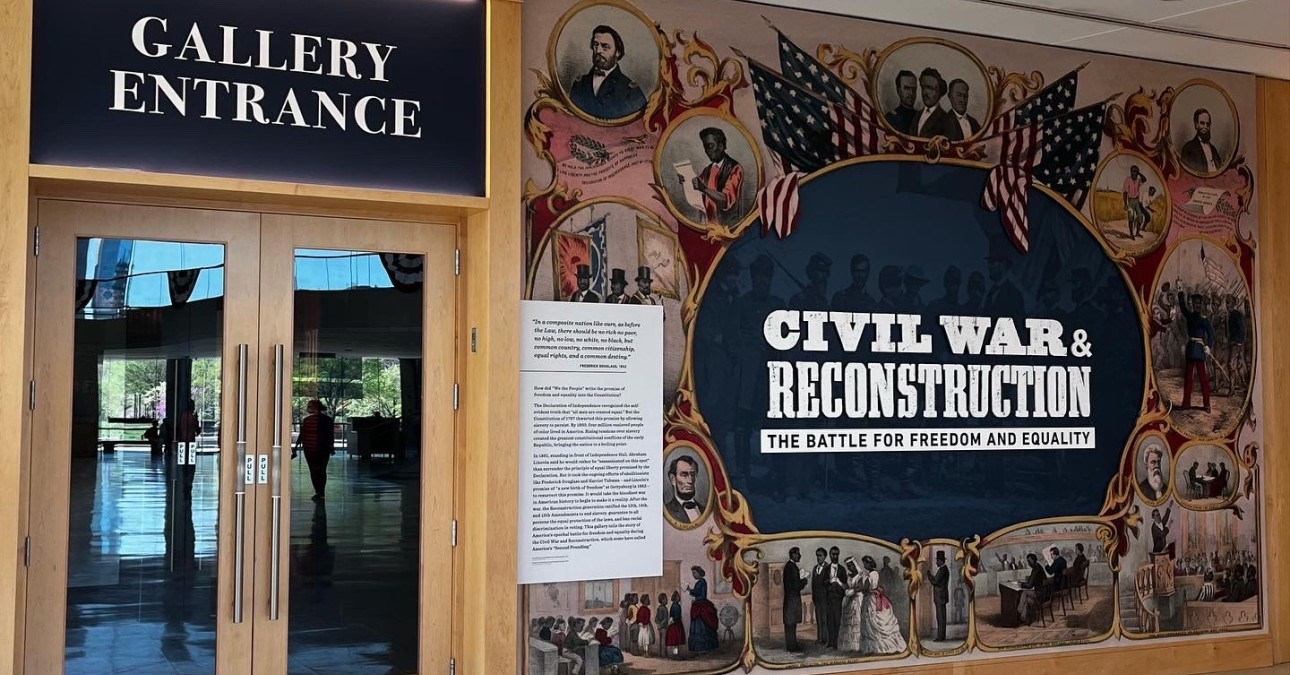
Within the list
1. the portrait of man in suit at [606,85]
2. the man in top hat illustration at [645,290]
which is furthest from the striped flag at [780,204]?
the portrait of man in suit at [606,85]

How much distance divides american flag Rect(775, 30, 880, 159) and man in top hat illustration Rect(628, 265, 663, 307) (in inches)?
54.3

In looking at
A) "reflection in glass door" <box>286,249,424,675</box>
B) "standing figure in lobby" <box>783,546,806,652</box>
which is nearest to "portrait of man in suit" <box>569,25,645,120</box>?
"reflection in glass door" <box>286,249,424,675</box>

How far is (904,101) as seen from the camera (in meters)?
7.33

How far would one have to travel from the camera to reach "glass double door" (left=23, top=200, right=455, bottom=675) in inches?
217

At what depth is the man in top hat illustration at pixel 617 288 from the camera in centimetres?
654

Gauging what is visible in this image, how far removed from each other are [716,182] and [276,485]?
273 cm

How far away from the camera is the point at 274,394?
5.89m

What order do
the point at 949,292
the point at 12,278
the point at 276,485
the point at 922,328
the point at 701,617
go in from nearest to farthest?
the point at 12,278 < the point at 276,485 < the point at 701,617 < the point at 922,328 < the point at 949,292

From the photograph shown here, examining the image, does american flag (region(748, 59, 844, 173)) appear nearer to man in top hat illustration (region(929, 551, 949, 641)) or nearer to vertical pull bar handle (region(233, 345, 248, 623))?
man in top hat illustration (region(929, 551, 949, 641))

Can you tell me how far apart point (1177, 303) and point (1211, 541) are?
1508 mm

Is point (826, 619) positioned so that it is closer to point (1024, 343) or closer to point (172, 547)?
point (1024, 343)

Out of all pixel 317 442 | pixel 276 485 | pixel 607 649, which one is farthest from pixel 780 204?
pixel 276 485

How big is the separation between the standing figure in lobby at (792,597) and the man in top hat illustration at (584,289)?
1742 millimetres

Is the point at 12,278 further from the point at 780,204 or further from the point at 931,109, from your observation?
the point at 931,109
